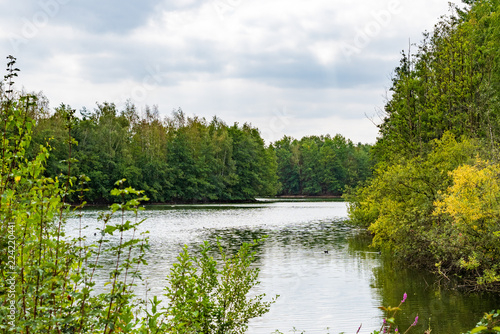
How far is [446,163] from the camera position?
58.9 ft

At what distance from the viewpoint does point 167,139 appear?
272 ft

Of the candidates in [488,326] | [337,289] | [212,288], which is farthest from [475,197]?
[488,326]

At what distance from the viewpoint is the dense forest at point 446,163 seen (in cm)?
1319

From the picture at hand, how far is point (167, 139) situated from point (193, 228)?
49553 mm

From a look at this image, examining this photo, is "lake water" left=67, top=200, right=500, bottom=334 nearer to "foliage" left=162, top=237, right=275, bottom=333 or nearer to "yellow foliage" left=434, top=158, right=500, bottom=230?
"foliage" left=162, top=237, right=275, bottom=333

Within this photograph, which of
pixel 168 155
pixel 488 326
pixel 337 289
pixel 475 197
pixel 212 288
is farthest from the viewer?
pixel 168 155

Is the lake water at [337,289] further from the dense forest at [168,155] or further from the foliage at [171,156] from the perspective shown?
the foliage at [171,156]

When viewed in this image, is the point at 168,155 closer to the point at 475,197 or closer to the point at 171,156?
the point at 171,156

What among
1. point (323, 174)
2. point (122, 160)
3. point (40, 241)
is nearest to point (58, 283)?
point (40, 241)

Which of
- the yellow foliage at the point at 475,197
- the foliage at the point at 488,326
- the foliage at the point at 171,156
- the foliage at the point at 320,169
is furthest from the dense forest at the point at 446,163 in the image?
the foliage at the point at 320,169

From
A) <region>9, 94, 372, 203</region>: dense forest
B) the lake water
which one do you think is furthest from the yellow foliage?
<region>9, 94, 372, 203</region>: dense forest

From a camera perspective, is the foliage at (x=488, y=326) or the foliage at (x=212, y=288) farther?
the foliage at (x=212, y=288)

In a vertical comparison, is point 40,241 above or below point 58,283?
above

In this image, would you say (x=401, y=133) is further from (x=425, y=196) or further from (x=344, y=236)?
(x=425, y=196)
